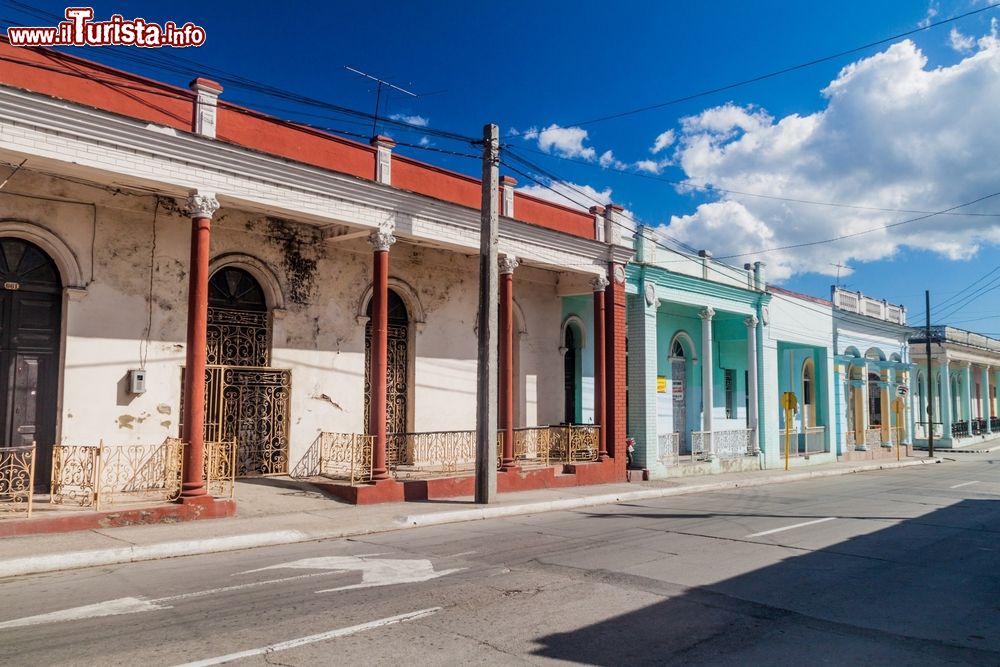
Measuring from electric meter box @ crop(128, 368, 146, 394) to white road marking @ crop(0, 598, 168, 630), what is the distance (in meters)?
6.15

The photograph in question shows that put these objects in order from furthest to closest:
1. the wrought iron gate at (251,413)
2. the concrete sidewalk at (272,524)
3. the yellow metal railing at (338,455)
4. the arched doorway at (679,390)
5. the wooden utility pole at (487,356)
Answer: the arched doorway at (679,390) → the yellow metal railing at (338,455) → the wooden utility pole at (487,356) → the wrought iron gate at (251,413) → the concrete sidewalk at (272,524)

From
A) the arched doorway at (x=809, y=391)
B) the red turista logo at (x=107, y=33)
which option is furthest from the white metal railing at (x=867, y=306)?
the red turista logo at (x=107, y=33)

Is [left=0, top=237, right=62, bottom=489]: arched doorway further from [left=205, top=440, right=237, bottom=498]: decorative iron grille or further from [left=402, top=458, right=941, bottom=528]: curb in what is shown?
[left=402, top=458, right=941, bottom=528]: curb

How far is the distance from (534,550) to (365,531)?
2967 mm

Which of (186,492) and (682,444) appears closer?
(186,492)

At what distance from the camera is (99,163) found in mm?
10656

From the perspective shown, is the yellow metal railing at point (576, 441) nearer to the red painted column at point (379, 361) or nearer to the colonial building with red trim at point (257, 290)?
the colonial building with red trim at point (257, 290)

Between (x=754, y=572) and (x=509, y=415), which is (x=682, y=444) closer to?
(x=509, y=415)

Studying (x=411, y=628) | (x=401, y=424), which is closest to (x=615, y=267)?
(x=401, y=424)

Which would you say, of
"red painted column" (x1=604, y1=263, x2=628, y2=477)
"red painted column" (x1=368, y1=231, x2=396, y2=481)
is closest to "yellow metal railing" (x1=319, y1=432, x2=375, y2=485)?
"red painted column" (x1=368, y1=231, x2=396, y2=481)

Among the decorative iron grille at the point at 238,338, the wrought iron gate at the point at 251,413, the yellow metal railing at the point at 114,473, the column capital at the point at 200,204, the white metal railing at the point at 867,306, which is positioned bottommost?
the yellow metal railing at the point at 114,473

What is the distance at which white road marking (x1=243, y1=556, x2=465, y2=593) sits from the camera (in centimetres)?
776

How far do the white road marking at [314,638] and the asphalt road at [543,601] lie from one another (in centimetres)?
2

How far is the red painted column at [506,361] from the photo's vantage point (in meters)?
16.2
